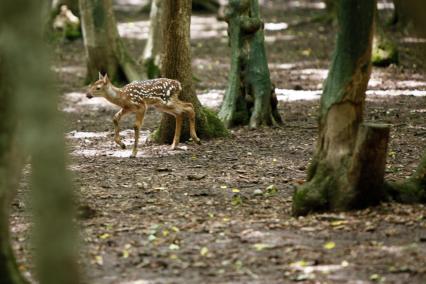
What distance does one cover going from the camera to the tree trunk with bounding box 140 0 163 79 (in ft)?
60.5

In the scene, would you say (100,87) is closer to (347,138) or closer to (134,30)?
(347,138)

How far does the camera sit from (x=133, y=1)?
3478cm

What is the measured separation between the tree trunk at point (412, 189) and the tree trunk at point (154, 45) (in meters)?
10.5

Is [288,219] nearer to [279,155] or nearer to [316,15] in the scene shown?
[279,155]

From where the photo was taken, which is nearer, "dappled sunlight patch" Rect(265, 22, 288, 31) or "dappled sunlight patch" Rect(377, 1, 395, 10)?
"dappled sunlight patch" Rect(265, 22, 288, 31)

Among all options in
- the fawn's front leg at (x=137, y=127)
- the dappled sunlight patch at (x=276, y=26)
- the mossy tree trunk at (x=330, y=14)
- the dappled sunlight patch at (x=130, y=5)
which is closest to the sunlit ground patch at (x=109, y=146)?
the fawn's front leg at (x=137, y=127)

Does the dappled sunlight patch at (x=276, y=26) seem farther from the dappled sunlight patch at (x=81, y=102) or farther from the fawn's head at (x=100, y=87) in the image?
the fawn's head at (x=100, y=87)

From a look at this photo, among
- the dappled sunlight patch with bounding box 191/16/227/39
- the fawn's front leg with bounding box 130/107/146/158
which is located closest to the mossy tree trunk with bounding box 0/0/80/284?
the fawn's front leg with bounding box 130/107/146/158

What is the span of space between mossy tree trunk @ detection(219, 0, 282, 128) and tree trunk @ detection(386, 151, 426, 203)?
562 cm

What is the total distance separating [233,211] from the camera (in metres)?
8.62

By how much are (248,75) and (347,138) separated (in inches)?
243

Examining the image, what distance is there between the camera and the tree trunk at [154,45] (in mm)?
18453

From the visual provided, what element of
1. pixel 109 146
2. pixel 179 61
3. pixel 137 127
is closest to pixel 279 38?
pixel 179 61

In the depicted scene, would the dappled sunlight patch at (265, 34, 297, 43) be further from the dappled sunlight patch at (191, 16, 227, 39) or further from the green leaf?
the green leaf
